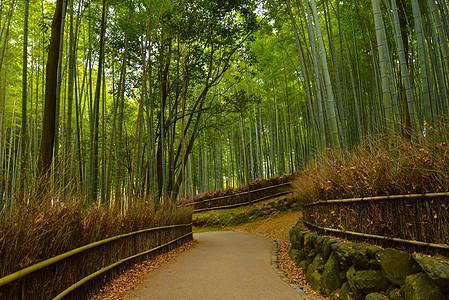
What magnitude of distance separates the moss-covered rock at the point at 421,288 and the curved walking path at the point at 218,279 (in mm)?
1185

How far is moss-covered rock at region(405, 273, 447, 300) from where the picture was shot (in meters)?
1.69

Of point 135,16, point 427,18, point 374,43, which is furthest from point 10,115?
point 427,18

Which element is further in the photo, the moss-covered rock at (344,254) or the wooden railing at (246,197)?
the wooden railing at (246,197)

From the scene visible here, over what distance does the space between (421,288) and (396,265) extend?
0.30 meters

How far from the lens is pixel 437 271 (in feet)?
5.53

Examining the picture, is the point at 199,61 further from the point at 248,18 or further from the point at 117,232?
the point at 117,232

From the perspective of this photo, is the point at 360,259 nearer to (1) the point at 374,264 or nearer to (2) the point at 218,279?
(1) the point at 374,264

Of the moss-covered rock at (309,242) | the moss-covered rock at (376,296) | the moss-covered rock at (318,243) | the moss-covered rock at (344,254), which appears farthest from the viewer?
the moss-covered rock at (309,242)

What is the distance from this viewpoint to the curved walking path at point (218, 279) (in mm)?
2977

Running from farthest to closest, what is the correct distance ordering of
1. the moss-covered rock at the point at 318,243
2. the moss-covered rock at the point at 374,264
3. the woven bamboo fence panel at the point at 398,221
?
the moss-covered rock at the point at 318,243 < the moss-covered rock at the point at 374,264 < the woven bamboo fence panel at the point at 398,221

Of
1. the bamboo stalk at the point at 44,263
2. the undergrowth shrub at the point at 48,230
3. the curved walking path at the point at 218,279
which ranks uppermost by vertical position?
the undergrowth shrub at the point at 48,230

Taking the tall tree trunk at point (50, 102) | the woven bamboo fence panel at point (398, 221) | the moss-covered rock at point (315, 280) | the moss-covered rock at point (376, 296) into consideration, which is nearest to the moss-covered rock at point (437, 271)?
the woven bamboo fence panel at point (398, 221)

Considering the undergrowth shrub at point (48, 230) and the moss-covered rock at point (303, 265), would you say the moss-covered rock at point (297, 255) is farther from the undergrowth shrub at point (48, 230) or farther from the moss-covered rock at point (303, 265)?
the undergrowth shrub at point (48, 230)

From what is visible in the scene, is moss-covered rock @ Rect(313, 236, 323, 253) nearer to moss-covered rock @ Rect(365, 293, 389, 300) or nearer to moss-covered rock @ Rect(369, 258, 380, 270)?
moss-covered rock @ Rect(369, 258, 380, 270)
